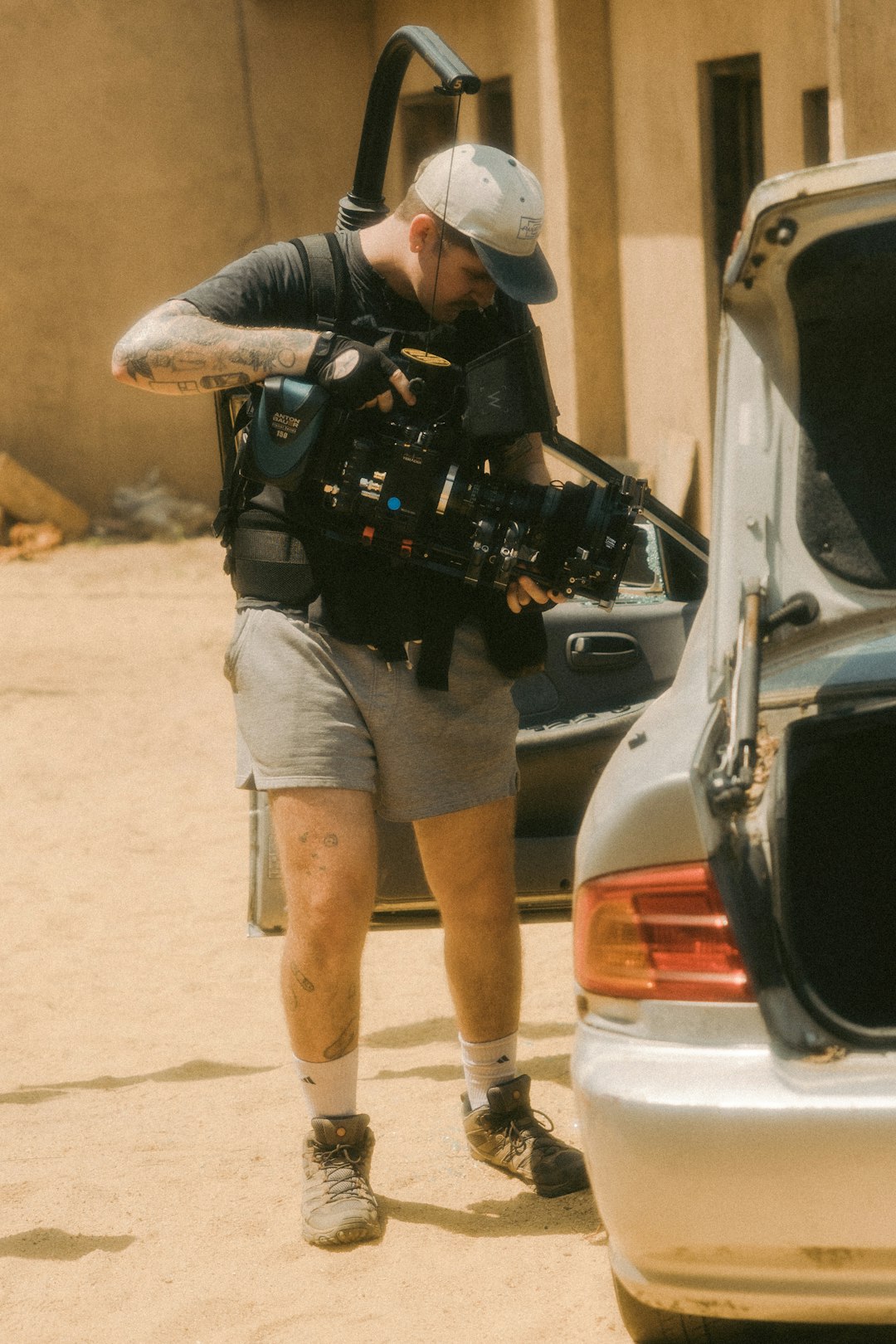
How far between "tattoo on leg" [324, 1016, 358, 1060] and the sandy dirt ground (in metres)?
0.34

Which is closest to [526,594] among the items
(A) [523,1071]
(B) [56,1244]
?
(A) [523,1071]

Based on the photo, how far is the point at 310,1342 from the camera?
2812 mm

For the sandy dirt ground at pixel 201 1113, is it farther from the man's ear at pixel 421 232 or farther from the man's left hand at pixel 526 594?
the man's ear at pixel 421 232

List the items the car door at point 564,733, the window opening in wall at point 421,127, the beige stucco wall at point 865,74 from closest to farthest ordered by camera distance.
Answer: the car door at point 564,733, the beige stucco wall at point 865,74, the window opening in wall at point 421,127

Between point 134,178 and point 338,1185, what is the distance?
439 inches

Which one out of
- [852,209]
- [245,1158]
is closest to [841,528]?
[852,209]

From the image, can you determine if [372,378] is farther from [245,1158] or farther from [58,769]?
[58,769]

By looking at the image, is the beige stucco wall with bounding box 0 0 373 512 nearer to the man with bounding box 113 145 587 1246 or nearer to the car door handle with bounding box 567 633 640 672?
the car door handle with bounding box 567 633 640 672

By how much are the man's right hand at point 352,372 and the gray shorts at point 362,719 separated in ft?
1.35

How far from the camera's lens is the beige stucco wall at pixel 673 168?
8.23 m

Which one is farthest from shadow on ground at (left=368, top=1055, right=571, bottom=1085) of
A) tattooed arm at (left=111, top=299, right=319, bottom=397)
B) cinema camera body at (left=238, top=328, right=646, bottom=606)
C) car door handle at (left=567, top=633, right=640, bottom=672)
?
tattooed arm at (left=111, top=299, right=319, bottom=397)

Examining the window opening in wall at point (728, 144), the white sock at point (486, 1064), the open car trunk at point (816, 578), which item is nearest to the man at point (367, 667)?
the white sock at point (486, 1064)

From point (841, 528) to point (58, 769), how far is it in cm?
505

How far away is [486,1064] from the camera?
3.37 m
